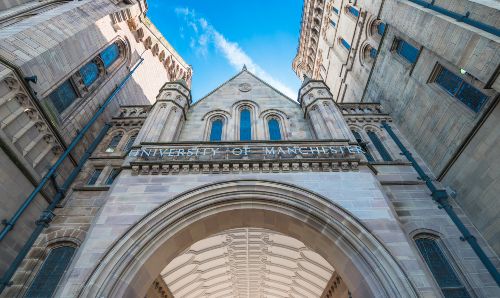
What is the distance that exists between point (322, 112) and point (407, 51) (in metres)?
5.82

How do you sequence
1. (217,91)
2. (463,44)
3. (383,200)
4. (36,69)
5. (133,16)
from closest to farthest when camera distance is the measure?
(383,200) → (463,44) → (36,69) → (217,91) → (133,16)

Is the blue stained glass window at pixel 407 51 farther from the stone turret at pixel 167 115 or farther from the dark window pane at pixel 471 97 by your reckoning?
the stone turret at pixel 167 115

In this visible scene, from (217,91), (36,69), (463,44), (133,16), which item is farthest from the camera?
(133,16)

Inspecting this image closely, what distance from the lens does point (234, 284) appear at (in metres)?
16.5

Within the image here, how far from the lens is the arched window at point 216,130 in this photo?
13.0 meters

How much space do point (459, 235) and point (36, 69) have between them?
15.0m

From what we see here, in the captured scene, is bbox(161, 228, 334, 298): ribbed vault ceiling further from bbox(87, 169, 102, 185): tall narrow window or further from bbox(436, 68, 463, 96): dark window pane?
bbox(436, 68, 463, 96): dark window pane

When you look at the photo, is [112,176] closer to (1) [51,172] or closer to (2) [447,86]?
(1) [51,172]

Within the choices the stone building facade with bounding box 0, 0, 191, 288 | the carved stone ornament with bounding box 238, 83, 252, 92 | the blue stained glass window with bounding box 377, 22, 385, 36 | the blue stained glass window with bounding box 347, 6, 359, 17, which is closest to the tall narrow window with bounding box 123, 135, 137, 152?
the stone building facade with bounding box 0, 0, 191, 288

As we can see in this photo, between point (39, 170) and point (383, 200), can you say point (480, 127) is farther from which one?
point (39, 170)

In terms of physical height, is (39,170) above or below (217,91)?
below

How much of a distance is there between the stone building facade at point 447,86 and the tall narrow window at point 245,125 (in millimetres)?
7367

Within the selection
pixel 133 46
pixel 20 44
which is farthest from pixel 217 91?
pixel 20 44

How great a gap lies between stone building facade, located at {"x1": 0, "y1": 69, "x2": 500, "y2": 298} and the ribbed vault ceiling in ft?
0.36
